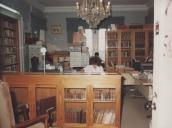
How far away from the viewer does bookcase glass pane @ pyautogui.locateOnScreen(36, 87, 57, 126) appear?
13.7ft

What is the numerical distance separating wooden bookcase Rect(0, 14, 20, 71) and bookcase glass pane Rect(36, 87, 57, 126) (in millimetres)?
1710

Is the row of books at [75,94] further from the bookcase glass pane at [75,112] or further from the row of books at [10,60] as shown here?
the row of books at [10,60]

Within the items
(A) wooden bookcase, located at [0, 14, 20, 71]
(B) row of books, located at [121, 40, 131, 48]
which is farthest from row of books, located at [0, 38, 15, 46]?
(B) row of books, located at [121, 40, 131, 48]

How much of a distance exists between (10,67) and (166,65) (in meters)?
5.16

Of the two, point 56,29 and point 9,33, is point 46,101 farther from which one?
point 56,29

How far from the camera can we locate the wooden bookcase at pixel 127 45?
837cm

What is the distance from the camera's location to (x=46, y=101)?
4152mm

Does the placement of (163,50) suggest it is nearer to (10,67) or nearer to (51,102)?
(51,102)

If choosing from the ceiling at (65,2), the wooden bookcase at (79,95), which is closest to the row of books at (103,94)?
the wooden bookcase at (79,95)

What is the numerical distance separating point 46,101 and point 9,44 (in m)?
2.78

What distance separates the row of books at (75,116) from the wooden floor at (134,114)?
2.47ft

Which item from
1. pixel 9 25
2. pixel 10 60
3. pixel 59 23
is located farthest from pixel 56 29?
pixel 10 60

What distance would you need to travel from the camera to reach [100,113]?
Result: 4207 millimetres

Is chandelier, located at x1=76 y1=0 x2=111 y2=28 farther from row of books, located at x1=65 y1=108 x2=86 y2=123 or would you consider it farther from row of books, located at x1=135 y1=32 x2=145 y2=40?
row of books, located at x1=65 y1=108 x2=86 y2=123
